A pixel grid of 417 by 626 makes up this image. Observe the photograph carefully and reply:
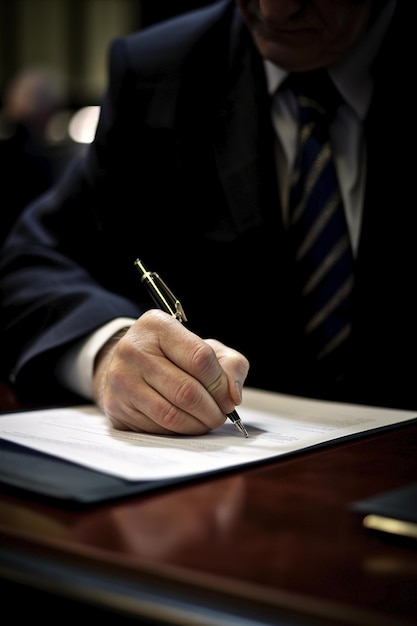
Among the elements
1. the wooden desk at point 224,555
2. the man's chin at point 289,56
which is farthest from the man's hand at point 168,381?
the man's chin at point 289,56

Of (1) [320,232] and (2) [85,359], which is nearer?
(2) [85,359]

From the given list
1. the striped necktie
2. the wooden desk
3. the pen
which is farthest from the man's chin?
the wooden desk

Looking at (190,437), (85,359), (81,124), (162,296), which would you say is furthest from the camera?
(81,124)

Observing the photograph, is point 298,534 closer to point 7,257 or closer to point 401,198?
point 401,198

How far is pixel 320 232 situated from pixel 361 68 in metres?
0.28

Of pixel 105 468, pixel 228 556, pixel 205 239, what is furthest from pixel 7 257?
pixel 228 556

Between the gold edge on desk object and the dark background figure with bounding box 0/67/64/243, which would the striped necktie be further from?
the dark background figure with bounding box 0/67/64/243

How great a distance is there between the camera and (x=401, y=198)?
56.4 inches

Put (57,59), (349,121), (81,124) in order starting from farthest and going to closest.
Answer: (57,59) < (81,124) < (349,121)

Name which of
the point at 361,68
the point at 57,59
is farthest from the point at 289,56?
the point at 57,59

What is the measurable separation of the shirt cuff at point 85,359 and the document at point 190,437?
0.05m

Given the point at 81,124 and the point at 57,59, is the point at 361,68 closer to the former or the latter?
the point at 81,124

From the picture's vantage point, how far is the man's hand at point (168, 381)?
0.95 meters

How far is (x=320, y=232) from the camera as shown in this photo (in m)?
1.43
